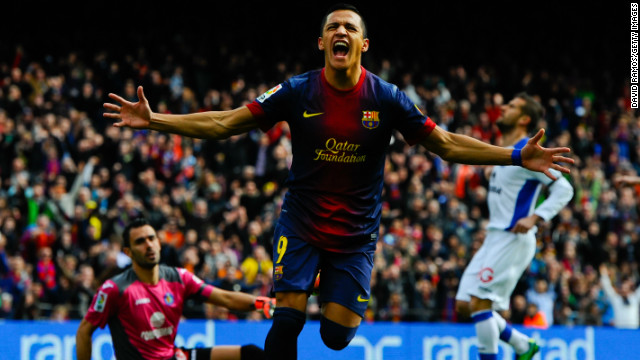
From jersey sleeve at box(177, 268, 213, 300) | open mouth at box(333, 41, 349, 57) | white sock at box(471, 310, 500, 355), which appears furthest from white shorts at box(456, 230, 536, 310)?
open mouth at box(333, 41, 349, 57)

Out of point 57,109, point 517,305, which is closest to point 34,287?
point 57,109

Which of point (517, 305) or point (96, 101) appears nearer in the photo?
point (517, 305)

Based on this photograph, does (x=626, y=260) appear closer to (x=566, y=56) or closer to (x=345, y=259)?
(x=566, y=56)

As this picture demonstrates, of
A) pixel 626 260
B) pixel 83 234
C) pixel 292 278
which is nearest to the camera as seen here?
pixel 292 278

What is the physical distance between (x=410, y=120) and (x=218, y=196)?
10566mm

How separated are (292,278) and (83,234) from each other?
9.40 meters

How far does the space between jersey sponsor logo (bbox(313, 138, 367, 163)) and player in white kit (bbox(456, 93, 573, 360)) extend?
3.05 meters

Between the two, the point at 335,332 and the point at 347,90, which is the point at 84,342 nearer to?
the point at 335,332

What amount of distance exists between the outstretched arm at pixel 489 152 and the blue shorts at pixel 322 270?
884 mm

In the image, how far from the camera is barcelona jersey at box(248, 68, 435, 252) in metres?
6.25

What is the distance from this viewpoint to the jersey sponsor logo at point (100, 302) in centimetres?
795

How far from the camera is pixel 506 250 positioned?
9031 millimetres

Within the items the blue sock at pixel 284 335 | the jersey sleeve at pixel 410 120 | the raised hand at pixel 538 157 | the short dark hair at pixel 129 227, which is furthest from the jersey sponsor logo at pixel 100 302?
the raised hand at pixel 538 157

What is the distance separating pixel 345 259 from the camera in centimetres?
640
